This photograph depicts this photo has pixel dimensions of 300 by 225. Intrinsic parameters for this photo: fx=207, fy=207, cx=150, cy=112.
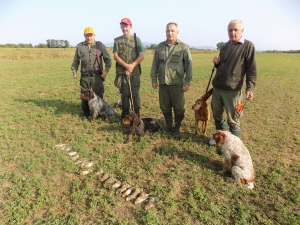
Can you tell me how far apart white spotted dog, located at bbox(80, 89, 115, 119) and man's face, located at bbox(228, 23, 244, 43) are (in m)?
4.44

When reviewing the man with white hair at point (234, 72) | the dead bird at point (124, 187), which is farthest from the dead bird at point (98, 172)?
the man with white hair at point (234, 72)

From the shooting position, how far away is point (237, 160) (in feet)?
13.1

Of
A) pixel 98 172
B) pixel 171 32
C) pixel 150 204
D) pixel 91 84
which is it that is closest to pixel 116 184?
pixel 98 172

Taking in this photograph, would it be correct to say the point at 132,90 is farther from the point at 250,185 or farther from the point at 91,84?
the point at 250,185

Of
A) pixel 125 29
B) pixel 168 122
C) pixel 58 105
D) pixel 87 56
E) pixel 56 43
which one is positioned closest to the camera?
pixel 125 29

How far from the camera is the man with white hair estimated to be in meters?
4.13

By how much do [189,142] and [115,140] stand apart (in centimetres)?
203

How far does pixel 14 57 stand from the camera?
3180 cm

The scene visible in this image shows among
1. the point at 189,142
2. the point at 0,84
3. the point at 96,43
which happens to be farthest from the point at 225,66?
the point at 0,84

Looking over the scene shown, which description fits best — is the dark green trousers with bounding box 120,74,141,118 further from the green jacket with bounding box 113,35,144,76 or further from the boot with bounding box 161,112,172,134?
the boot with bounding box 161,112,172,134

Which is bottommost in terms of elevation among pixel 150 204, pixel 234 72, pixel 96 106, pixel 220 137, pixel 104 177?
pixel 150 204

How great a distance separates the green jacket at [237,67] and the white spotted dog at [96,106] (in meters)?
4.00

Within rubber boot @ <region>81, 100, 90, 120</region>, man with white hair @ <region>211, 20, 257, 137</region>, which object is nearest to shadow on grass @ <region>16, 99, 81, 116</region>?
rubber boot @ <region>81, 100, 90, 120</region>

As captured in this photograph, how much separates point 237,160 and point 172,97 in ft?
7.67
